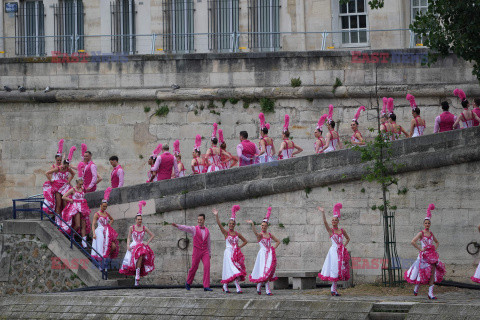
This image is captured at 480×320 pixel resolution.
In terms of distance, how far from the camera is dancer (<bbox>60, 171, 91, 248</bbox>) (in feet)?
81.5

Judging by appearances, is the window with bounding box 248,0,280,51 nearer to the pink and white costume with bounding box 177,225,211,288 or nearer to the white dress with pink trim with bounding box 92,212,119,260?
the white dress with pink trim with bounding box 92,212,119,260

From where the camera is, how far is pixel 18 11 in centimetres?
3253

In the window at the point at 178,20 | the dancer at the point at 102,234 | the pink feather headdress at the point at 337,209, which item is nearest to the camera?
the pink feather headdress at the point at 337,209

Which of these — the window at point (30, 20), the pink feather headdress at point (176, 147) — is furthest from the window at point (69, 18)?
the pink feather headdress at point (176, 147)

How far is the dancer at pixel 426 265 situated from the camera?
20609 mm

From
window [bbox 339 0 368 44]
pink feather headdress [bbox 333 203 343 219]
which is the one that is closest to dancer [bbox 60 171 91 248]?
pink feather headdress [bbox 333 203 343 219]

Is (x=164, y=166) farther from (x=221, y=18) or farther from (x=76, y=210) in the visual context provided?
(x=221, y=18)

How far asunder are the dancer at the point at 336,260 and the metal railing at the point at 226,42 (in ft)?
27.2

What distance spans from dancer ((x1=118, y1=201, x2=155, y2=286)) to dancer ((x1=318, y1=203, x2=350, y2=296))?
378 centimetres

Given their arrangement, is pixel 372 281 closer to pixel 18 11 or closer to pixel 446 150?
pixel 446 150

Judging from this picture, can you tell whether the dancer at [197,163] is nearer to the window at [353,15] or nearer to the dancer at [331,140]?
the dancer at [331,140]

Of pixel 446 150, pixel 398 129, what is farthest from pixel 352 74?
pixel 446 150

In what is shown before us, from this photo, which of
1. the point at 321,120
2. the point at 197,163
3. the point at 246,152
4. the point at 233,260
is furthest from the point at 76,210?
the point at 321,120

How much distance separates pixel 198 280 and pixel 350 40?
330 inches
